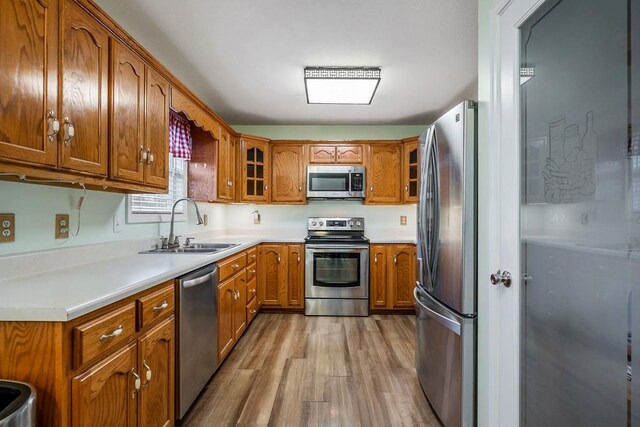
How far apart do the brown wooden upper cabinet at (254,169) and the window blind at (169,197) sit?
2.47 feet

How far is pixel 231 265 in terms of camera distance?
2.34 m

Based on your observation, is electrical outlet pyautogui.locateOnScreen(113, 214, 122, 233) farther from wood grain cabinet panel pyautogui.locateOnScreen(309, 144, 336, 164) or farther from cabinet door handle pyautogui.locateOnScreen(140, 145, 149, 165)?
wood grain cabinet panel pyautogui.locateOnScreen(309, 144, 336, 164)

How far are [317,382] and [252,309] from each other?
1274 mm

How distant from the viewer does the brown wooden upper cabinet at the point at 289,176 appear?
3742 millimetres

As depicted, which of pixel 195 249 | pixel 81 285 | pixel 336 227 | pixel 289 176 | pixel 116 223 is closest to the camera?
pixel 81 285

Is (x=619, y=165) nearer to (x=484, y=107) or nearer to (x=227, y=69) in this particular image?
(x=484, y=107)

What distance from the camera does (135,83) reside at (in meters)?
1.59

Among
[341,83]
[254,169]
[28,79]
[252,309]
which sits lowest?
[252,309]

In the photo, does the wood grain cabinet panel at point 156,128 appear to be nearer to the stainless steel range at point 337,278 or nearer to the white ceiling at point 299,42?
the white ceiling at point 299,42

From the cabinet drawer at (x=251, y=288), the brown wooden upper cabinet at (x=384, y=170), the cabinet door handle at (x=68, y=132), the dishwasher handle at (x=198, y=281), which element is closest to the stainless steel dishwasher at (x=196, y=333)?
the dishwasher handle at (x=198, y=281)

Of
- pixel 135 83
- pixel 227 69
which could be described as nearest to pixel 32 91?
pixel 135 83

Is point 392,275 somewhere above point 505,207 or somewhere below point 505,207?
below

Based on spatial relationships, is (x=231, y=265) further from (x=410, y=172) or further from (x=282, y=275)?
(x=410, y=172)

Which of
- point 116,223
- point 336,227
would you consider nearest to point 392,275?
point 336,227
